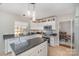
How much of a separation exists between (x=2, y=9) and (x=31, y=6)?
452 millimetres

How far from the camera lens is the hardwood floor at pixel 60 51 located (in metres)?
1.41

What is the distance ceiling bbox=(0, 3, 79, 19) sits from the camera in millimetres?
1352

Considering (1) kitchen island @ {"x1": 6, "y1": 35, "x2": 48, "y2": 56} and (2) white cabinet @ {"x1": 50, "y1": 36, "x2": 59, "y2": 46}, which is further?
(2) white cabinet @ {"x1": 50, "y1": 36, "x2": 59, "y2": 46}

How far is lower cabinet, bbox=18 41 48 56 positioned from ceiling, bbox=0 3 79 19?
1.70ft

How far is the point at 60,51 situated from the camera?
1450 millimetres

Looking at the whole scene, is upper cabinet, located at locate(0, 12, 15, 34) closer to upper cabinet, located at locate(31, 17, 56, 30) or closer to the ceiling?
the ceiling

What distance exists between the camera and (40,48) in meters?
1.56

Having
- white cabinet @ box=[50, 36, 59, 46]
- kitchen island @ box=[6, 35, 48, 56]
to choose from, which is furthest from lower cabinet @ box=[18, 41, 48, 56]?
white cabinet @ box=[50, 36, 59, 46]

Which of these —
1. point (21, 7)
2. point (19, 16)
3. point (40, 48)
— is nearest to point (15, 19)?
point (19, 16)

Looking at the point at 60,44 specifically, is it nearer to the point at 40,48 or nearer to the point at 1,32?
the point at 40,48

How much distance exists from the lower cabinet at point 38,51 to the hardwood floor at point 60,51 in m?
0.09

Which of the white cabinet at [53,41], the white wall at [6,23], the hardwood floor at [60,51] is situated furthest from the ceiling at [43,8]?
the hardwood floor at [60,51]

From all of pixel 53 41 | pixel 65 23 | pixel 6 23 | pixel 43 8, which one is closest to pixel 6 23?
pixel 6 23

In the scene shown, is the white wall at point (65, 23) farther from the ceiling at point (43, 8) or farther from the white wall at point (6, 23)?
the white wall at point (6, 23)
